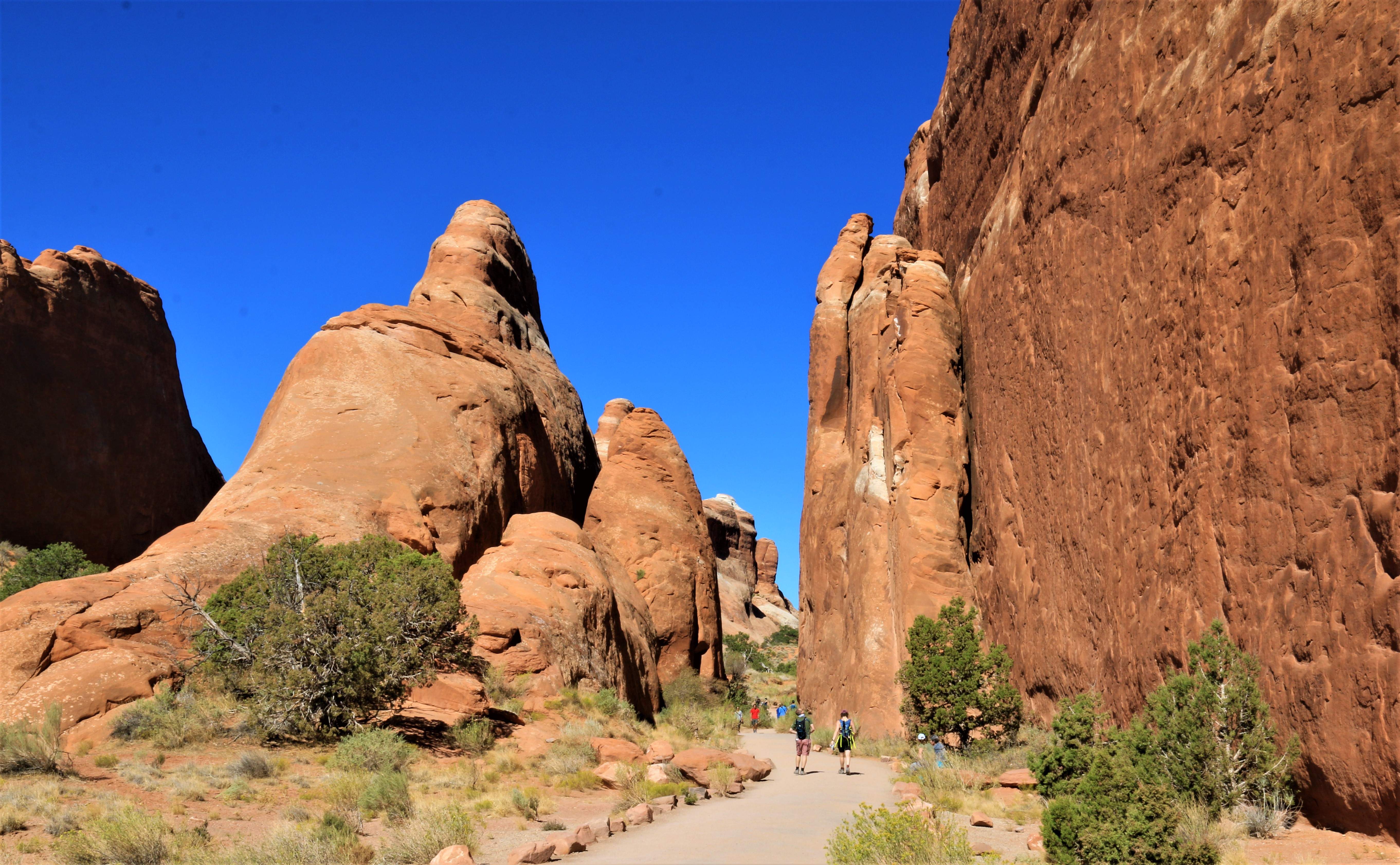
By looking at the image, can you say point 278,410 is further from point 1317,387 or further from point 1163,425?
point 1317,387

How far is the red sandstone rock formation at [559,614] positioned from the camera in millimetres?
21203

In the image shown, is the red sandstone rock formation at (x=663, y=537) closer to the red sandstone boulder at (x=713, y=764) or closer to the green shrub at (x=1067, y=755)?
the red sandstone boulder at (x=713, y=764)

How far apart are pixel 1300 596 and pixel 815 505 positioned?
2639 centimetres

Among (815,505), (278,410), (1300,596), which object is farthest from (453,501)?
(1300,596)

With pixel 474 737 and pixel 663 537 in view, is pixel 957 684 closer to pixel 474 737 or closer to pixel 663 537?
pixel 474 737

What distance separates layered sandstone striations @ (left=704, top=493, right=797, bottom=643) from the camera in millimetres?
81250

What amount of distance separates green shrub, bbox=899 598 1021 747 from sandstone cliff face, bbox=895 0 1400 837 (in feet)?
3.98

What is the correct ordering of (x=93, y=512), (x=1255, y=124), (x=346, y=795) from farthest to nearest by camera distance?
(x=93, y=512), (x=1255, y=124), (x=346, y=795)

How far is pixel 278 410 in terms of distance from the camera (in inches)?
1072

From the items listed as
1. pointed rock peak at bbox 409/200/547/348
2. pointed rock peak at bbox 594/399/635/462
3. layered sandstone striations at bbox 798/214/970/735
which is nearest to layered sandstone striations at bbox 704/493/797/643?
pointed rock peak at bbox 594/399/635/462

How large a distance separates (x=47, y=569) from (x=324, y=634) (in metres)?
23.7

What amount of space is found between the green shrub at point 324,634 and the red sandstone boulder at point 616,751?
137 inches

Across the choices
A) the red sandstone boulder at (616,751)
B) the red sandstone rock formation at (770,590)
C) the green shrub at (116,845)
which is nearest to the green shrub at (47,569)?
the red sandstone boulder at (616,751)

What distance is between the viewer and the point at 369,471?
25047mm
